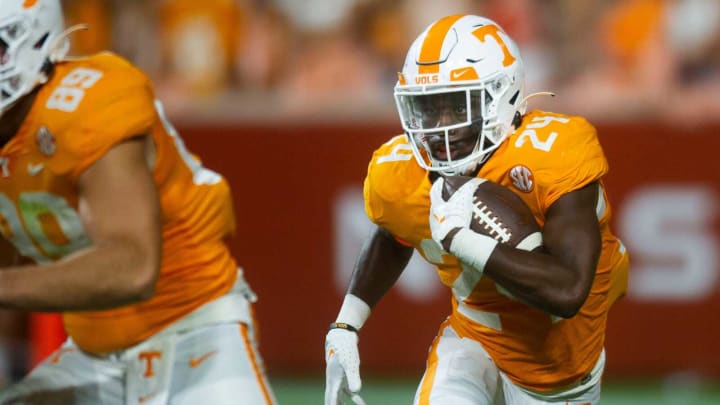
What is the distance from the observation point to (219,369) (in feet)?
11.4

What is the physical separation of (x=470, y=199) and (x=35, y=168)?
3.86ft

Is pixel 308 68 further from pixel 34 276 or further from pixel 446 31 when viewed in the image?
pixel 34 276

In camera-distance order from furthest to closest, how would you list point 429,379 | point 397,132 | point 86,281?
1. point 397,132
2. point 429,379
3. point 86,281

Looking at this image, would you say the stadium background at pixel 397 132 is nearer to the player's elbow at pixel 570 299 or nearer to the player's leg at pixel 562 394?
the player's leg at pixel 562 394

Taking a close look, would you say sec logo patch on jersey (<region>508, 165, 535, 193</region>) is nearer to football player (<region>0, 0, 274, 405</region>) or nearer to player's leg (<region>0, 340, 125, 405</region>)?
football player (<region>0, 0, 274, 405</region>)

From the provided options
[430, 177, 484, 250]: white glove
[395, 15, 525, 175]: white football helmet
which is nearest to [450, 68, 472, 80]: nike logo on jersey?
[395, 15, 525, 175]: white football helmet

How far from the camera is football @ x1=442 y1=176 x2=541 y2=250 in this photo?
130 inches

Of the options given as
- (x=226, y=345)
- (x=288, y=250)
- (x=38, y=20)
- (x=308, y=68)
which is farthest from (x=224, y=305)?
(x=308, y=68)

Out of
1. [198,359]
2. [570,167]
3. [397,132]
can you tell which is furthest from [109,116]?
[397,132]

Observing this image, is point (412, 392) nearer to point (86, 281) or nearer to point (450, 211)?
point (450, 211)

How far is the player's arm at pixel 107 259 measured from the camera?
9.82 ft

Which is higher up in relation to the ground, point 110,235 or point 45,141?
point 45,141

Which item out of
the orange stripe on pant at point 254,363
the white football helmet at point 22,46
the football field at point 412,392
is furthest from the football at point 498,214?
the football field at point 412,392

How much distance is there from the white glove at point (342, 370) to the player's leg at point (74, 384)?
0.61 m
